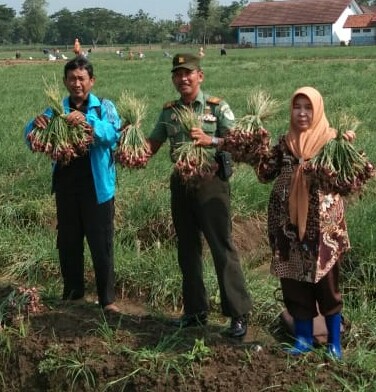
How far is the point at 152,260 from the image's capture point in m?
4.62

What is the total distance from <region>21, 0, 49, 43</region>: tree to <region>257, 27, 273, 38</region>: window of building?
1868 inches

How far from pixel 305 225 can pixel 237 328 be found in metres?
0.83

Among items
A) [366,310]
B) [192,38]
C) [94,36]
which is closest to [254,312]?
[366,310]

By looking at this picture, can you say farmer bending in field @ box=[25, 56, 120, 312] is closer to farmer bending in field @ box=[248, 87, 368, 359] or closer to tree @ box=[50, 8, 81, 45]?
farmer bending in field @ box=[248, 87, 368, 359]

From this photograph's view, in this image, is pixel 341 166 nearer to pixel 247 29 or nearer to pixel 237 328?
pixel 237 328

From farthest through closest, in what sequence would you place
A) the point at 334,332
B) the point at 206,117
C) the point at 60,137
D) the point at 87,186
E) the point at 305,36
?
the point at 305,36 < the point at 87,186 < the point at 60,137 < the point at 206,117 < the point at 334,332

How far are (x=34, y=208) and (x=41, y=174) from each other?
0.80 m

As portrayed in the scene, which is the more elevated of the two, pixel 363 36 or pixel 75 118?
pixel 363 36

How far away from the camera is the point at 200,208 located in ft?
11.8

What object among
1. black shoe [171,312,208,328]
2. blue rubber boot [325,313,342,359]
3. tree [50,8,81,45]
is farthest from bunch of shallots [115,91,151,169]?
tree [50,8,81,45]

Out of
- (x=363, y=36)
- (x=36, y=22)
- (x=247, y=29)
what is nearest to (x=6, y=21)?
(x=36, y=22)

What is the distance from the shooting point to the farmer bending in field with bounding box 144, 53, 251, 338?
351 cm

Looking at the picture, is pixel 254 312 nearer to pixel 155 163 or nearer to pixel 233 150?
pixel 233 150

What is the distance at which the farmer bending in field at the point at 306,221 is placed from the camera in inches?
123
